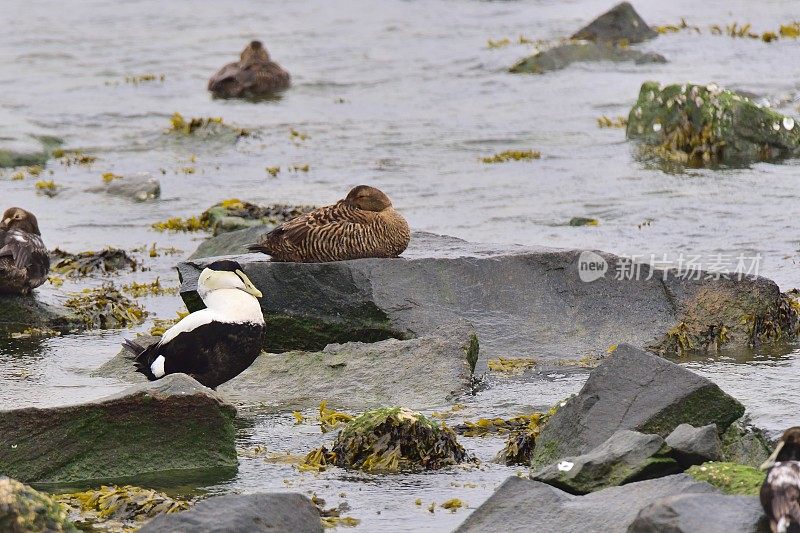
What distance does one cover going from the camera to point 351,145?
18984mm

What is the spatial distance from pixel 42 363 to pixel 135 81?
16.6 meters

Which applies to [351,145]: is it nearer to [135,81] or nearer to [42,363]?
[135,81]

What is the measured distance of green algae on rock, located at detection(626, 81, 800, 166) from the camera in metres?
16.6

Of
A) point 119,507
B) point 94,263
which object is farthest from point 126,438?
point 94,263

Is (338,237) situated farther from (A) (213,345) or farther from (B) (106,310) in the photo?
(B) (106,310)

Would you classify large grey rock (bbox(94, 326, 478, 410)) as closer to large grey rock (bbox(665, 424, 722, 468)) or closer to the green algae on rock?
large grey rock (bbox(665, 424, 722, 468))

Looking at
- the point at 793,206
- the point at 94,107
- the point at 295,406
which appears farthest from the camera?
the point at 94,107

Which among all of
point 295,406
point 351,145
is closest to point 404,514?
point 295,406

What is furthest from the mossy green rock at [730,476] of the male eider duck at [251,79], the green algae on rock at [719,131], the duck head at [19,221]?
the male eider duck at [251,79]

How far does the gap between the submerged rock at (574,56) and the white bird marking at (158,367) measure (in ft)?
54.1

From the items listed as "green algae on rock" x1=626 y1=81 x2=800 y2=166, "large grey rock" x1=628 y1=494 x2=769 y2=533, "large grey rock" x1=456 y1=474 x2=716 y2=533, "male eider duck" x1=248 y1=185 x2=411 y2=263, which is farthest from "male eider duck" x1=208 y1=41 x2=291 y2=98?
"large grey rock" x1=628 y1=494 x2=769 y2=533

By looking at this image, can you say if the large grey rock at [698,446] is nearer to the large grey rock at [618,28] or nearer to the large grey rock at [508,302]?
the large grey rock at [508,302]

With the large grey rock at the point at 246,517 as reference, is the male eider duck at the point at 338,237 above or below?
above

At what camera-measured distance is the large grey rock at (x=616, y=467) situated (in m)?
5.84
